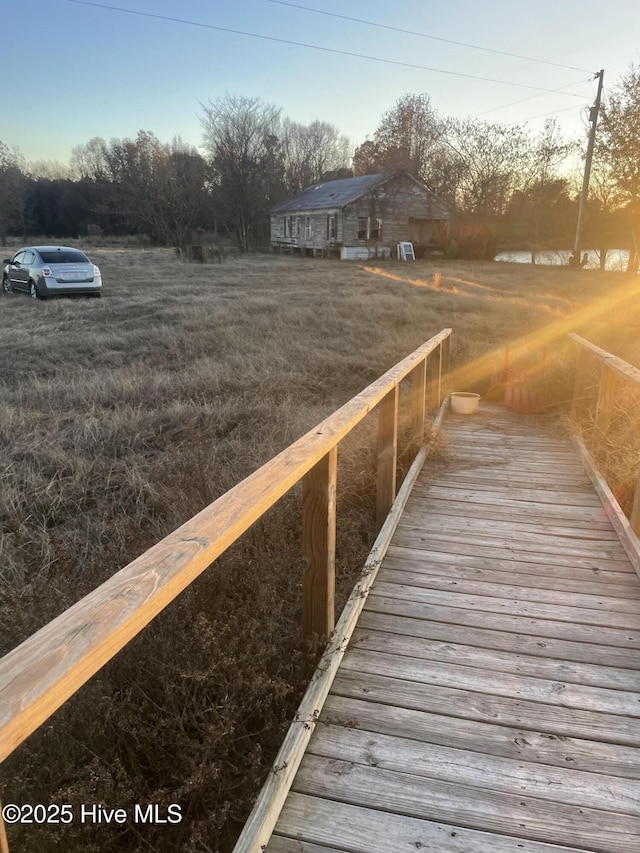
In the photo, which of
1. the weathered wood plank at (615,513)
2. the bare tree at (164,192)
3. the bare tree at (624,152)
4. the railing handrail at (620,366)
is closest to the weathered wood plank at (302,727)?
the weathered wood plank at (615,513)

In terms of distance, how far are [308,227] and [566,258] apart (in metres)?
14.6

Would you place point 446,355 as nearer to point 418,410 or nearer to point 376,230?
point 418,410

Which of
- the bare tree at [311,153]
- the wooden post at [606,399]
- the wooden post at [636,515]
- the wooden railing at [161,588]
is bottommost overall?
the wooden post at [636,515]

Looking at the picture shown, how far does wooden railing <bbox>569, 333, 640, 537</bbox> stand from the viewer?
12.3 feet

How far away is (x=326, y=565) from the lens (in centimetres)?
252

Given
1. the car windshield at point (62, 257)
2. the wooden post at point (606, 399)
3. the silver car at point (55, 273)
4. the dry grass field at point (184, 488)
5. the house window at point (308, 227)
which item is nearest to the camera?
the dry grass field at point (184, 488)

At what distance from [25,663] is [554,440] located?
5694mm

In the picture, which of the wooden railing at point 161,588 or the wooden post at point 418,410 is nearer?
the wooden railing at point 161,588

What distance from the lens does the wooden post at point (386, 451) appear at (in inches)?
152

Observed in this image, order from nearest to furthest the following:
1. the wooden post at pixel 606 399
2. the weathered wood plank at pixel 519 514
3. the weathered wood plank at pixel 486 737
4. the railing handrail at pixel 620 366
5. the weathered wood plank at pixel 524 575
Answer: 1. the weathered wood plank at pixel 486 737
2. the weathered wood plank at pixel 524 575
3. the railing handrail at pixel 620 366
4. the weathered wood plank at pixel 519 514
5. the wooden post at pixel 606 399

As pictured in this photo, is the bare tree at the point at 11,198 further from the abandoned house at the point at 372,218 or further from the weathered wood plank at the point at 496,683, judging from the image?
the weathered wood plank at the point at 496,683

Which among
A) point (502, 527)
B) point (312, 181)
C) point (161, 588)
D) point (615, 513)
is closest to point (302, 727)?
point (161, 588)

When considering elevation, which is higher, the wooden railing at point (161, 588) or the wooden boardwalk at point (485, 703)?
the wooden railing at point (161, 588)

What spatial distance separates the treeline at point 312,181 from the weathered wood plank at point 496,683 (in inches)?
1112
